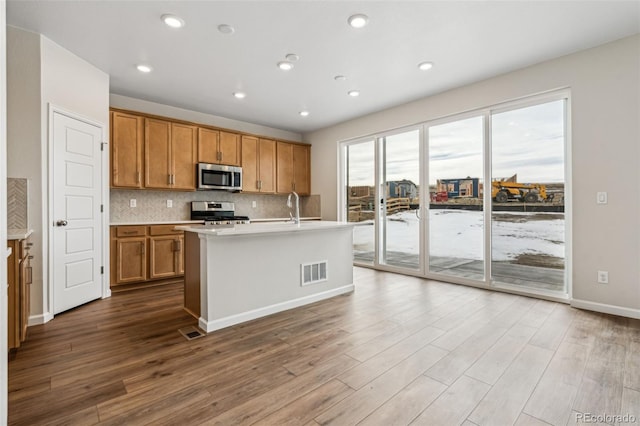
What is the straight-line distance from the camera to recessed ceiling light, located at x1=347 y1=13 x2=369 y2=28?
2658 mm

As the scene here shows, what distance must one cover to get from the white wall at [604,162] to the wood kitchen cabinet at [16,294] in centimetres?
509

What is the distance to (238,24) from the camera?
2775mm

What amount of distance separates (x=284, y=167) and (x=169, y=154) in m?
2.18

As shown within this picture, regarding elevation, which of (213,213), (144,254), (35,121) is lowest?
(144,254)

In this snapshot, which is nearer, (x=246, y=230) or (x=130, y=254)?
(x=246, y=230)

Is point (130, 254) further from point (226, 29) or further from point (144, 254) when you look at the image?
point (226, 29)

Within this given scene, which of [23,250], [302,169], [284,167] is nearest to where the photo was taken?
Answer: [23,250]

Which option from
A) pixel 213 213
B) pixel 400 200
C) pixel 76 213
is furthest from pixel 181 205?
pixel 400 200

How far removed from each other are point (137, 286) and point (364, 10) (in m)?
4.30

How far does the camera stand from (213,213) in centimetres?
540

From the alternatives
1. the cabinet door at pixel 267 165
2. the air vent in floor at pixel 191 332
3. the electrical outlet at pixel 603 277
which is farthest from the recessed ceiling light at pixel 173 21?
the electrical outlet at pixel 603 277

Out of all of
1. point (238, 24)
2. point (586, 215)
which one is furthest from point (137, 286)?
point (586, 215)

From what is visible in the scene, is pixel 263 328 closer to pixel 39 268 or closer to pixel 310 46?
pixel 39 268

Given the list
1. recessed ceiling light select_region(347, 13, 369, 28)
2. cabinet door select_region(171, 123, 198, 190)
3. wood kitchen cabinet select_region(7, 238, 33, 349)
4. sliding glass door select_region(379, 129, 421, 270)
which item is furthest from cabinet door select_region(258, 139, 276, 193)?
wood kitchen cabinet select_region(7, 238, 33, 349)
